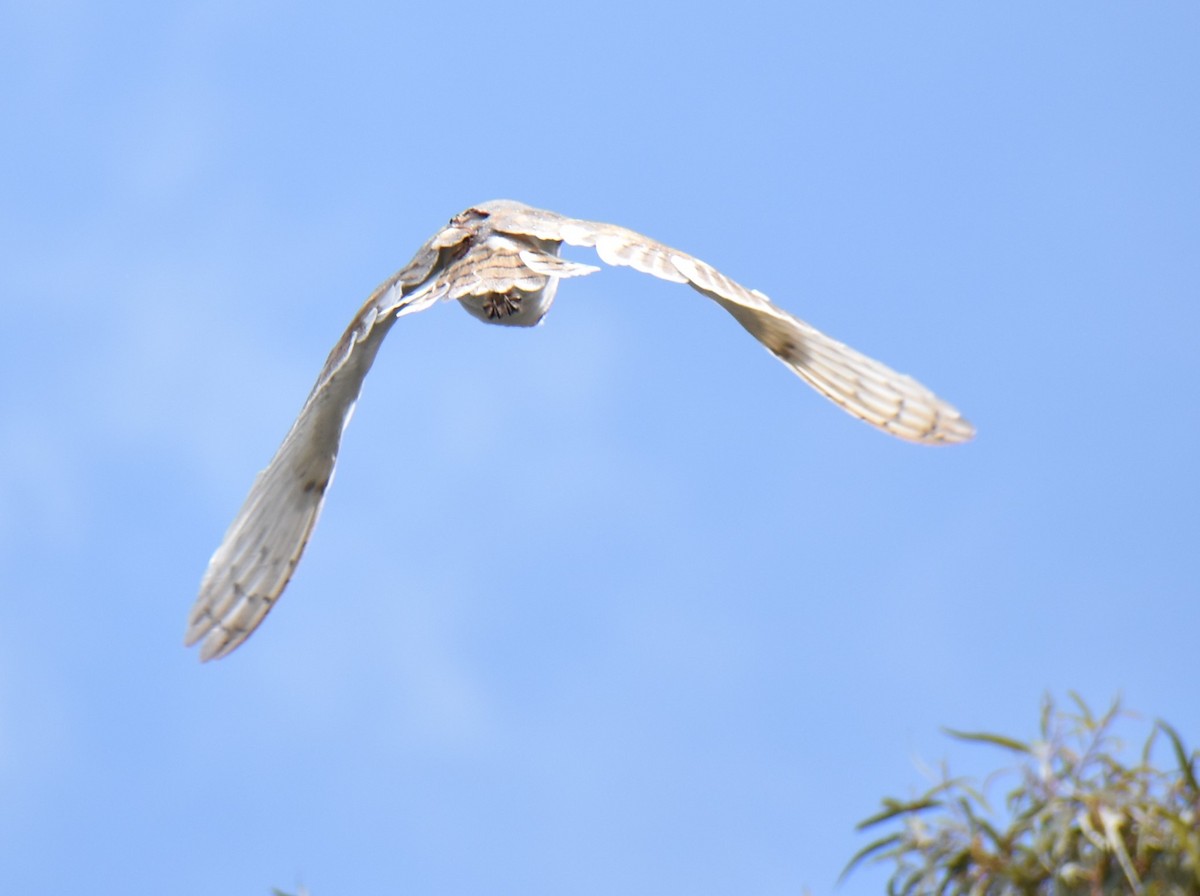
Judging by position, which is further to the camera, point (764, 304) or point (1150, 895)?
point (764, 304)

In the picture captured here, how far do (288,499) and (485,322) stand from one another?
1.18 metres

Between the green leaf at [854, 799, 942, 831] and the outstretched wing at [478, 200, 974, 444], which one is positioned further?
the outstretched wing at [478, 200, 974, 444]

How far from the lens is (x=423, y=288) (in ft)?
20.8

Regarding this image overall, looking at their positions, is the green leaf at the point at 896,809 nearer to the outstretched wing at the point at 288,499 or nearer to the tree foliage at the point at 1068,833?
the tree foliage at the point at 1068,833

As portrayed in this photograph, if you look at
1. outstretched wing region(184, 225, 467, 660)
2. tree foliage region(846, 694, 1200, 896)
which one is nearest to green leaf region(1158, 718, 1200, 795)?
tree foliage region(846, 694, 1200, 896)

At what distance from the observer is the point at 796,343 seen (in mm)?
6566

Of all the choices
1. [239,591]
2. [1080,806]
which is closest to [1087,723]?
[1080,806]

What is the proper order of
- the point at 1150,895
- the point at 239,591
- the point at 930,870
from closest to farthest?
the point at 1150,895 < the point at 930,870 < the point at 239,591

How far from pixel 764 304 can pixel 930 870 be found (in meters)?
2.41

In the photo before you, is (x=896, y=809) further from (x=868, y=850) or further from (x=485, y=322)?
(x=485, y=322)

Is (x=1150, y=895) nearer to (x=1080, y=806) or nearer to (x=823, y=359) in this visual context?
(x=1080, y=806)

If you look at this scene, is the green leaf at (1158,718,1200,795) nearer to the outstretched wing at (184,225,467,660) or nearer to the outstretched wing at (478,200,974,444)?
the outstretched wing at (478,200,974,444)

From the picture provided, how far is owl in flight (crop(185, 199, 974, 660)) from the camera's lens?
20.3ft

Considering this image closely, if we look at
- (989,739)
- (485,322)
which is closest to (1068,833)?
(989,739)
